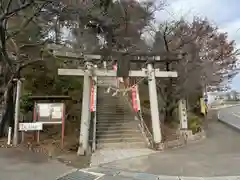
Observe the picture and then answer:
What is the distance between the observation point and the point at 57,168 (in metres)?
9.61

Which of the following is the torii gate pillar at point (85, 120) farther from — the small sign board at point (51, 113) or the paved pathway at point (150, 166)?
the paved pathway at point (150, 166)

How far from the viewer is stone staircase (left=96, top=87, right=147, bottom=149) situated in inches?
536

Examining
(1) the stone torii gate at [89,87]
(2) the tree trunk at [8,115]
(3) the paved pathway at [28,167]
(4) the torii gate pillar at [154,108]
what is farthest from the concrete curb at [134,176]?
(2) the tree trunk at [8,115]

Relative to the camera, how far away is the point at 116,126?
49.6 ft

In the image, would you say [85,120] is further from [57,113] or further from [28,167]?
[28,167]

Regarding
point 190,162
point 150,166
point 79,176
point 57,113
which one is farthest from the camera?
point 57,113

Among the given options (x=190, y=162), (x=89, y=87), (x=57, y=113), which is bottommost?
(x=190, y=162)

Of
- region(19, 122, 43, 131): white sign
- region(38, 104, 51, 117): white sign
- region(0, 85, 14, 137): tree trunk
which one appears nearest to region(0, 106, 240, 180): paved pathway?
region(19, 122, 43, 131): white sign

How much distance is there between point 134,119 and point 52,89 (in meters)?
6.00

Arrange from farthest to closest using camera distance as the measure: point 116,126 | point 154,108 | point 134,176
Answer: point 116,126 → point 154,108 → point 134,176

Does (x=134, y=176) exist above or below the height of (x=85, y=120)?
below

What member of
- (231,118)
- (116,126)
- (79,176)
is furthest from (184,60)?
(231,118)

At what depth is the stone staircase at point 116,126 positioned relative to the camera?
1360cm

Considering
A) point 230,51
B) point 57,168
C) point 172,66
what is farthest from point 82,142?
point 230,51
